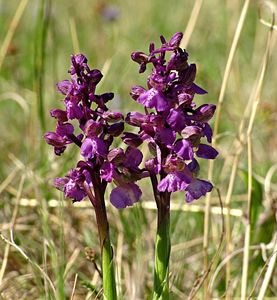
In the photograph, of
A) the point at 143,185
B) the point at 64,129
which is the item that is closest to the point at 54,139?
the point at 64,129

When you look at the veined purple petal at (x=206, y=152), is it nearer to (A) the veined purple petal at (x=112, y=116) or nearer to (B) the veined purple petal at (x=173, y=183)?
(B) the veined purple petal at (x=173, y=183)

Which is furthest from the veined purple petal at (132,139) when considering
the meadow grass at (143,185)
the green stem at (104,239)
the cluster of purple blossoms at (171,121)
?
the meadow grass at (143,185)

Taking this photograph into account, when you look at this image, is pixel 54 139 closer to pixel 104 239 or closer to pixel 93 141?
pixel 93 141

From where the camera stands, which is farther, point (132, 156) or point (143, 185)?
point (143, 185)

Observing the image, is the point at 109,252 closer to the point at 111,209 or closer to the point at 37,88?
the point at 111,209

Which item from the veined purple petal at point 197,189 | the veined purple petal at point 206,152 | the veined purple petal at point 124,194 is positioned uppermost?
the veined purple petal at point 206,152

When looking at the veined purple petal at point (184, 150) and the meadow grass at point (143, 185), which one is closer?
the veined purple petal at point (184, 150)

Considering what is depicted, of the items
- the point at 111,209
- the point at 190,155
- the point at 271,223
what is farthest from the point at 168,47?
the point at 111,209

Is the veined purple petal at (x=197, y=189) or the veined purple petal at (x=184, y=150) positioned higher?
the veined purple petal at (x=184, y=150)
